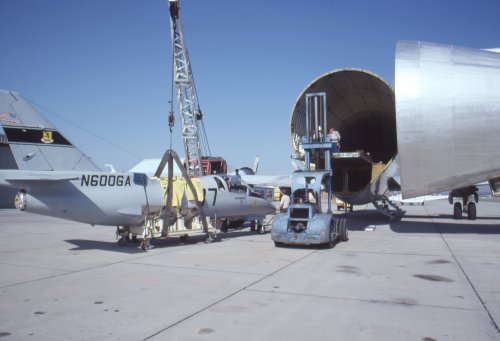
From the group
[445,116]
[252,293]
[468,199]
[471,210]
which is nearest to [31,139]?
[252,293]

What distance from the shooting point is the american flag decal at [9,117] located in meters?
9.52

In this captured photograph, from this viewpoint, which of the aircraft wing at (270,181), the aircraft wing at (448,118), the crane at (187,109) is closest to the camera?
the aircraft wing at (448,118)

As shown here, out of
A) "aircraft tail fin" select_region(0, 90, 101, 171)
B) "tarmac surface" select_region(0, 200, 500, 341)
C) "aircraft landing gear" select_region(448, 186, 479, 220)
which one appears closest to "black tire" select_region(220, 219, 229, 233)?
"tarmac surface" select_region(0, 200, 500, 341)

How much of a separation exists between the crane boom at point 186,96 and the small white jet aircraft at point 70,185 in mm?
25739

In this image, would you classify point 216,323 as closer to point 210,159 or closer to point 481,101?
point 481,101

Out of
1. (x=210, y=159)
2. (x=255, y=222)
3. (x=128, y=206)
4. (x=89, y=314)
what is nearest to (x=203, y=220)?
(x=128, y=206)

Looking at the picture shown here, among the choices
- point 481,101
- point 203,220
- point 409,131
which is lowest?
point 203,220

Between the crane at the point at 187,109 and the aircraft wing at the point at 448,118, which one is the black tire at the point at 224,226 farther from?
the crane at the point at 187,109

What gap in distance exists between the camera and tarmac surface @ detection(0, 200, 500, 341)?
462 centimetres

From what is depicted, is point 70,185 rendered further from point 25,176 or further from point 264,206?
point 264,206

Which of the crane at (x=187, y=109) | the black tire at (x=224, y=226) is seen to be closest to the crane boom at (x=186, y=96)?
the crane at (x=187, y=109)

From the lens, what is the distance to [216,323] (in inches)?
190

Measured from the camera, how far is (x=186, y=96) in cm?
4084

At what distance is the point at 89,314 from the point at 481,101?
11.7 metres
